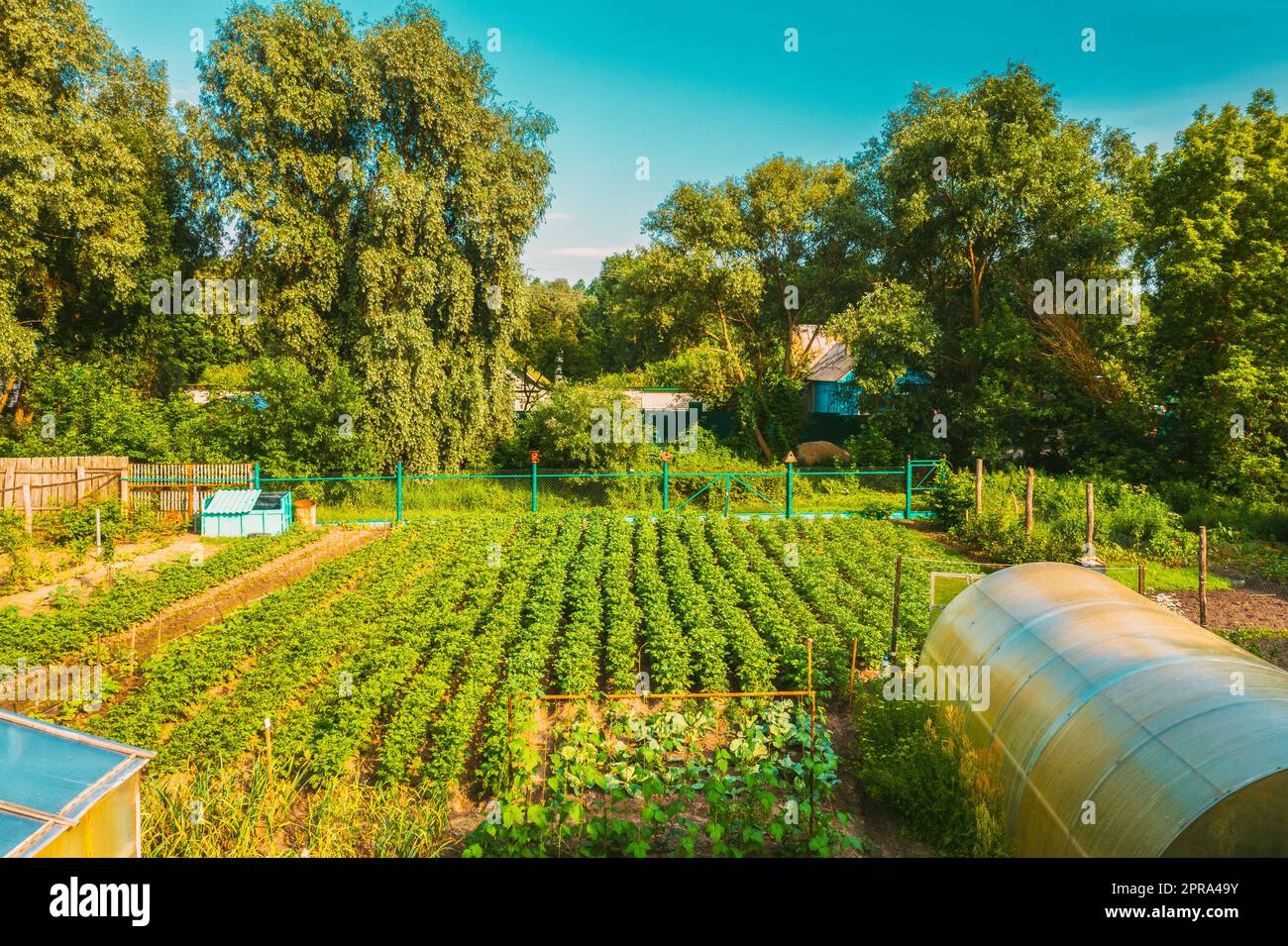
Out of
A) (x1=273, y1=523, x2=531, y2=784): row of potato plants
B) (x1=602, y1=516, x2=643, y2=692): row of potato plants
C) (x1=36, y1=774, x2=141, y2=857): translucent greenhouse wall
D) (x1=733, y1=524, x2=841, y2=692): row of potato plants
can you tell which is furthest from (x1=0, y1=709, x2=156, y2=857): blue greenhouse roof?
(x1=733, y1=524, x2=841, y2=692): row of potato plants

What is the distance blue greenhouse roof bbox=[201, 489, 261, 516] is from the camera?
752 inches

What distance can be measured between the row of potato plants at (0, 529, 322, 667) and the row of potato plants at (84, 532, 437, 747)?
4.41ft

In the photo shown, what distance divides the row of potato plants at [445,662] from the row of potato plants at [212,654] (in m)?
2.40

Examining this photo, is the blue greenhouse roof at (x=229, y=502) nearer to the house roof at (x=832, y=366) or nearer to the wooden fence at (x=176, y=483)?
the wooden fence at (x=176, y=483)

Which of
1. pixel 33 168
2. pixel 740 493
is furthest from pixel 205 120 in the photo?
pixel 740 493

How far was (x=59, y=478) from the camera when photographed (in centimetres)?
1962

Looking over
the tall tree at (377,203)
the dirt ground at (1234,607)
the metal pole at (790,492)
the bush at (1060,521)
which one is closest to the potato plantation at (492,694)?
the bush at (1060,521)

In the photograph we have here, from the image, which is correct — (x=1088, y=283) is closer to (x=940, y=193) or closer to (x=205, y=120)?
(x=940, y=193)

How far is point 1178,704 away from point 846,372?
1056 inches

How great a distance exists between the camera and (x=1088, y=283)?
82.2ft
